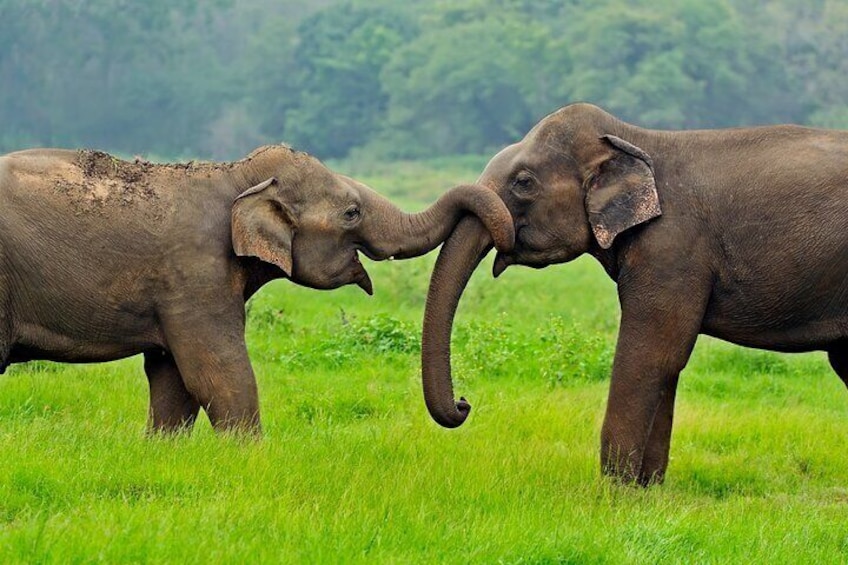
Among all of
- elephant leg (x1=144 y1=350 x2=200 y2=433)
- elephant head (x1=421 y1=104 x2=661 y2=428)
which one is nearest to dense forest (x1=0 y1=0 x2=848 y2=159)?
elephant leg (x1=144 y1=350 x2=200 y2=433)

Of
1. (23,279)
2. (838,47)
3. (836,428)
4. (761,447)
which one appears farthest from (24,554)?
(838,47)

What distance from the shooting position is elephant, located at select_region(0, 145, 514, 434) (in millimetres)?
6848

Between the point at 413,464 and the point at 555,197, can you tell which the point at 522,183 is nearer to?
the point at 555,197

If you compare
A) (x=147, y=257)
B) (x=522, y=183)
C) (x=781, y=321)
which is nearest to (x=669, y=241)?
(x=781, y=321)

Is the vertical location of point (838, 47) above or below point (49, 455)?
above

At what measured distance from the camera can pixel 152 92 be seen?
214 feet

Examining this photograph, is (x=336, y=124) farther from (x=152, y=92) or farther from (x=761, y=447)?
(x=761, y=447)

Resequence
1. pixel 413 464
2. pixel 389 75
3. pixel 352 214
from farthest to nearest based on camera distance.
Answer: pixel 389 75
pixel 352 214
pixel 413 464

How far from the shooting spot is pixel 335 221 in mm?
7289

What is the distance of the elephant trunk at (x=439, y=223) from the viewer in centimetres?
699

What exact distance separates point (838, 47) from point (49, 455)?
6724cm

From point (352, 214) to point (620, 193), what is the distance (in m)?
1.33

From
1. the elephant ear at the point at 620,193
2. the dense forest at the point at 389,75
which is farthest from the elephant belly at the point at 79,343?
the dense forest at the point at 389,75

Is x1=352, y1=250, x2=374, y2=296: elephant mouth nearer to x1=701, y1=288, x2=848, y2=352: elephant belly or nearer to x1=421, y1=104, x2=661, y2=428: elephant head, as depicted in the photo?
x1=421, y1=104, x2=661, y2=428: elephant head
